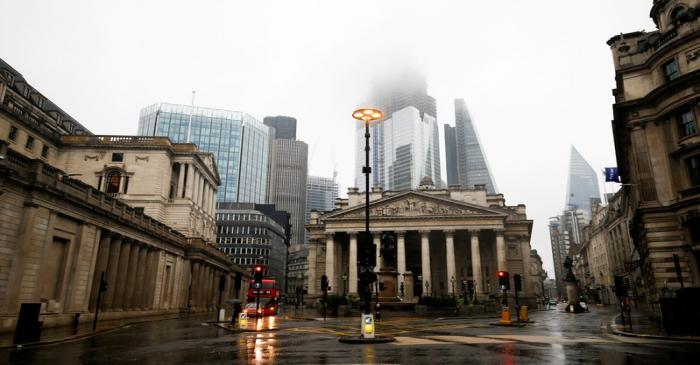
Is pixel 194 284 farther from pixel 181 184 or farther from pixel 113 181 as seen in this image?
pixel 113 181

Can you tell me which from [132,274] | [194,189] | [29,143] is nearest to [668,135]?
[132,274]

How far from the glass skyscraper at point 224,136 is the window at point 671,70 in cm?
14485

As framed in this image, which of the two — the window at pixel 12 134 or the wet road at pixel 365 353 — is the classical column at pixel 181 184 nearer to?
the window at pixel 12 134

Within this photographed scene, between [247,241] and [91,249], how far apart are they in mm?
91732

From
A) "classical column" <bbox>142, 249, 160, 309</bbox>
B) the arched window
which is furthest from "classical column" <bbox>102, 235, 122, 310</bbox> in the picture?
the arched window

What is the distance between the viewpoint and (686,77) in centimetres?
2777

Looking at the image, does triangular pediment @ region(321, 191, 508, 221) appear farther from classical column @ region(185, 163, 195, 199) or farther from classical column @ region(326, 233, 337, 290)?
classical column @ region(185, 163, 195, 199)

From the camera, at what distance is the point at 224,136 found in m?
165

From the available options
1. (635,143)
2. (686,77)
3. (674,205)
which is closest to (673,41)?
(686,77)

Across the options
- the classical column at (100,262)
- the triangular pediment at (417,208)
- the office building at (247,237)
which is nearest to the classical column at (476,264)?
the triangular pediment at (417,208)

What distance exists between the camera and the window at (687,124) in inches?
1113

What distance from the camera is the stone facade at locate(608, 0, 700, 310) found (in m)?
27.5

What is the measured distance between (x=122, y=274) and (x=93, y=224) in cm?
722

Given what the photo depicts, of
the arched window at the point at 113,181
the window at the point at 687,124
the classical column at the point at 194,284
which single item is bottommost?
the classical column at the point at 194,284
